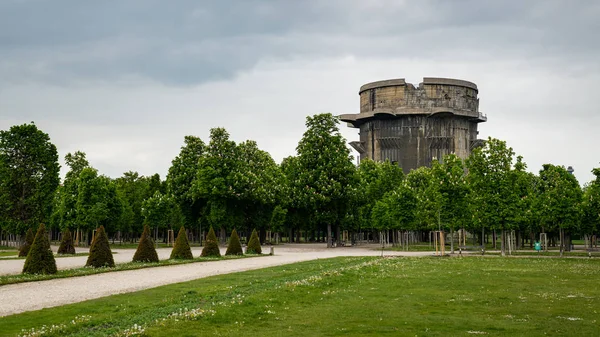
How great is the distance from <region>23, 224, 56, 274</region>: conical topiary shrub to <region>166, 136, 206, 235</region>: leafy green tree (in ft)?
185

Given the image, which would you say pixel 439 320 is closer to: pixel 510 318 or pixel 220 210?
pixel 510 318

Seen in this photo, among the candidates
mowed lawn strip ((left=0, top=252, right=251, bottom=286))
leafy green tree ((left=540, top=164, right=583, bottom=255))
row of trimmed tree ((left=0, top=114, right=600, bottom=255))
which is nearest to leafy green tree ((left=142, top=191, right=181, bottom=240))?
row of trimmed tree ((left=0, top=114, right=600, bottom=255))

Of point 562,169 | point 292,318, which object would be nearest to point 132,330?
point 292,318

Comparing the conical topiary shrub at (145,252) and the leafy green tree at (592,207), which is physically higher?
the leafy green tree at (592,207)

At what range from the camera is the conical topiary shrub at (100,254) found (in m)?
42.2

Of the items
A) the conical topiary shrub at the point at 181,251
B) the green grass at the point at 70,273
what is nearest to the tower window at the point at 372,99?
the conical topiary shrub at the point at 181,251

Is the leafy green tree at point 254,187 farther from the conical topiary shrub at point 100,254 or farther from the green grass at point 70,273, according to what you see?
the conical topiary shrub at point 100,254

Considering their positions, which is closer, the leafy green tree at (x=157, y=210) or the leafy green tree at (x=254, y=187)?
the leafy green tree at (x=254, y=187)

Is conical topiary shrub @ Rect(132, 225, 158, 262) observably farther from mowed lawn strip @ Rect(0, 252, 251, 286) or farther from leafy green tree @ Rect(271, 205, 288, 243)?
leafy green tree @ Rect(271, 205, 288, 243)

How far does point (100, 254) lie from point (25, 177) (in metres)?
49.6

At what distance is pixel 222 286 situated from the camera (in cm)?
2825

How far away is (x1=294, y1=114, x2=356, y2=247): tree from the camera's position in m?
85.4

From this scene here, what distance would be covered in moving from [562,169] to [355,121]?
88.3 metres

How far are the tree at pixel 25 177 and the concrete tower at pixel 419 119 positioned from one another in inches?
3348
